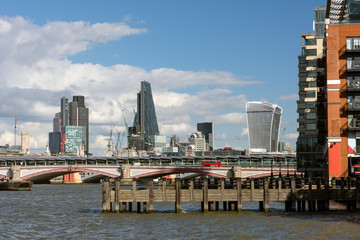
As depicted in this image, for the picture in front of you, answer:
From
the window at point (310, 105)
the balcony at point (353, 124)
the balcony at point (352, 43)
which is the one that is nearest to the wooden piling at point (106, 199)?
the balcony at point (353, 124)

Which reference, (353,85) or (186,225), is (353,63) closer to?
(353,85)

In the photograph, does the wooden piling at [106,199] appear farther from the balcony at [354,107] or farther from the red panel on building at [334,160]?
the balcony at [354,107]

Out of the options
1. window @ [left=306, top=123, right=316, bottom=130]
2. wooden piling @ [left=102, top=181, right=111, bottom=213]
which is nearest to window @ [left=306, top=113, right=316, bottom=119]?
window @ [left=306, top=123, right=316, bottom=130]

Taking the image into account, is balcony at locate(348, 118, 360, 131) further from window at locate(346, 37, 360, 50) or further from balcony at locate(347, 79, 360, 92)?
window at locate(346, 37, 360, 50)

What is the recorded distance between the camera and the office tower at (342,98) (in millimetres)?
75312

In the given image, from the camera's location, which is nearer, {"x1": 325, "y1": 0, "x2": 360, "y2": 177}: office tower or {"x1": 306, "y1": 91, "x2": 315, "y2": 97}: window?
{"x1": 325, "y1": 0, "x2": 360, "y2": 177}: office tower

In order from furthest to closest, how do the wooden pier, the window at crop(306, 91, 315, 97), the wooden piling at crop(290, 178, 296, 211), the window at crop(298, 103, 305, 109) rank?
the window at crop(298, 103, 305, 109) < the window at crop(306, 91, 315, 97) < the wooden piling at crop(290, 178, 296, 211) < the wooden pier

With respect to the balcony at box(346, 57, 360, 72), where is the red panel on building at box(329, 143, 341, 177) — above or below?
below

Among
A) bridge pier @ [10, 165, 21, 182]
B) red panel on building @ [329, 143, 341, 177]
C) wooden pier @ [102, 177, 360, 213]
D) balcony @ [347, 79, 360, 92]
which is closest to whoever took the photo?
wooden pier @ [102, 177, 360, 213]

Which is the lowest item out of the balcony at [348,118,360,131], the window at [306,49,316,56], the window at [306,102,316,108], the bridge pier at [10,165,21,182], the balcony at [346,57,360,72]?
the bridge pier at [10,165,21,182]

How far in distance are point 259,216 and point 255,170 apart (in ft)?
348

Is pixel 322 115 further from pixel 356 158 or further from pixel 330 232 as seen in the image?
pixel 330 232

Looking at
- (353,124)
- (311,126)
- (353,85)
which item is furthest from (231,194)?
(311,126)

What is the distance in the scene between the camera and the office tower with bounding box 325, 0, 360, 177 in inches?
2965
